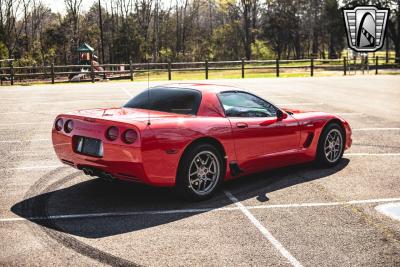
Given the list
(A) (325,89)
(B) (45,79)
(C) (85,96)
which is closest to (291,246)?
(C) (85,96)

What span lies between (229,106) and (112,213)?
6.35 feet

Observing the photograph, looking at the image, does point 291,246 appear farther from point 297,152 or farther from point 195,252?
point 297,152

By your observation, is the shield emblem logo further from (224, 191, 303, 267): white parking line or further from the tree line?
(224, 191, 303, 267): white parking line

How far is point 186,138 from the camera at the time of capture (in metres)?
5.20

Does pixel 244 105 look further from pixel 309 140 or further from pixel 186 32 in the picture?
pixel 186 32

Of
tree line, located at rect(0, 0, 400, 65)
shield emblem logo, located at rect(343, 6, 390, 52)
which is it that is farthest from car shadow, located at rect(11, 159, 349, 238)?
tree line, located at rect(0, 0, 400, 65)

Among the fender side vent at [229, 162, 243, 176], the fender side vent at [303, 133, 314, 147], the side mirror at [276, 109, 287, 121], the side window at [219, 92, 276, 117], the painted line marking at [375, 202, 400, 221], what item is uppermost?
the side window at [219, 92, 276, 117]

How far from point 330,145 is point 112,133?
3.55 meters

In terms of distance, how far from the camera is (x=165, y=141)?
5.04 m

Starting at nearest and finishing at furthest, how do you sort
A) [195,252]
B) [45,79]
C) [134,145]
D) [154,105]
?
[195,252] → [134,145] → [154,105] → [45,79]

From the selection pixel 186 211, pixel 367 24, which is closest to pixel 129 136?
pixel 186 211

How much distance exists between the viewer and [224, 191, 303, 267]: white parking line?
3.92 m

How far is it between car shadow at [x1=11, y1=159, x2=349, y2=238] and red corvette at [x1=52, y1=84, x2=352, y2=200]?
0.80 ft

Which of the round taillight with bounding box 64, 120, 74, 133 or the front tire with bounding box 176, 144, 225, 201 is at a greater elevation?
the round taillight with bounding box 64, 120, 74, 133
